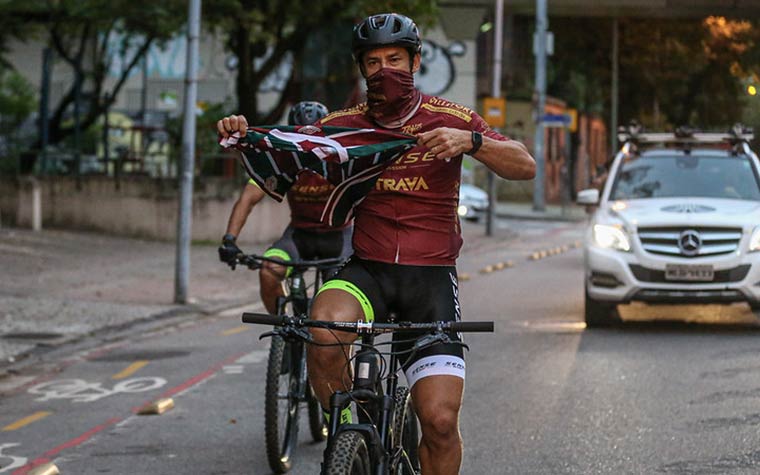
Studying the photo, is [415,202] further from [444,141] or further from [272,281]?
[272,281]

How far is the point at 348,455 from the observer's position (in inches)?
184

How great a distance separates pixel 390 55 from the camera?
5348 millimetres

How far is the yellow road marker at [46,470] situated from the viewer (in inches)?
288

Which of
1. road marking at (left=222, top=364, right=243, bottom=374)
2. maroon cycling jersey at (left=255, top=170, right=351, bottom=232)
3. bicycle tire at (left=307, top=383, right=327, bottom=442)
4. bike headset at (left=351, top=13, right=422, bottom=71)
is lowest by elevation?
road marking at (left=222, top=364, right=243, bottom=374)

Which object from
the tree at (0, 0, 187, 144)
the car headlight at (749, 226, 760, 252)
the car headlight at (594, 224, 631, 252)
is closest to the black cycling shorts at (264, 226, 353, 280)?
the car headlight at (594, 224, 631, 252)

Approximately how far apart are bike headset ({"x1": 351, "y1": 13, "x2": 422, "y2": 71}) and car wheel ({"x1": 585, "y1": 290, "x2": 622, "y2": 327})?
8.72 m

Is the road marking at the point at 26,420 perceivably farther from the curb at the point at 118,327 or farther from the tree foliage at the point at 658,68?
the tree foliage at the point at 658,68

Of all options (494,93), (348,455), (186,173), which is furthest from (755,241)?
(494,93)

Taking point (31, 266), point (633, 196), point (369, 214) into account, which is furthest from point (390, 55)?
point (31, 266)

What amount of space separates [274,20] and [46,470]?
2086 centimetres

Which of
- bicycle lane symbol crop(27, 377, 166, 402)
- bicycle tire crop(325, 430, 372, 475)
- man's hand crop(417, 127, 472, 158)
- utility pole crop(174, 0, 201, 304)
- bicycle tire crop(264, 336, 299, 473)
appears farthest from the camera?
utility pole crop(174, 0, 201, 304)

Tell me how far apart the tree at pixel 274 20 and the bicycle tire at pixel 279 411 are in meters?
18.0

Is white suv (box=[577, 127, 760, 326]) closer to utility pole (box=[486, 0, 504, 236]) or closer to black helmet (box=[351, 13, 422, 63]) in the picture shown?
black helmet (box=[351, 13, 422, 63])

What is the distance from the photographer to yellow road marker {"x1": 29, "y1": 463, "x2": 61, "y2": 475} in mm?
7316
